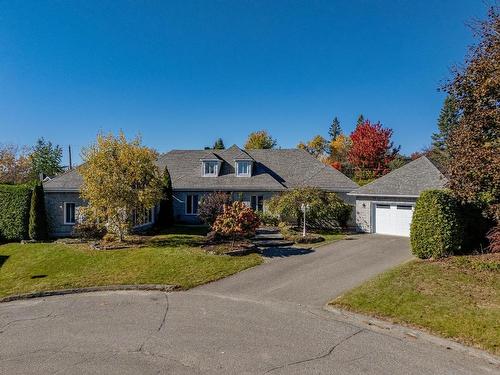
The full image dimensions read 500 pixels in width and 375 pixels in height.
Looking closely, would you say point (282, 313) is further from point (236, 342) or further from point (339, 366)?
point (339, 366)

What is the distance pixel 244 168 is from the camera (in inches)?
1131

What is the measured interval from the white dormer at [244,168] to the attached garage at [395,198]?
8.92 m

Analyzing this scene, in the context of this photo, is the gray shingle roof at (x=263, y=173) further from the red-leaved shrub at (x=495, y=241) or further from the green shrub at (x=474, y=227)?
the red-leaved shrub at (x=495, y=241)

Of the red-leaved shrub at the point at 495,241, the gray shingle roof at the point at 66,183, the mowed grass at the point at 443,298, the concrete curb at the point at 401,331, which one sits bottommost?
the concrete curb at the point at 401,331

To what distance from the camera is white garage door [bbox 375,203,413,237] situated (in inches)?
844

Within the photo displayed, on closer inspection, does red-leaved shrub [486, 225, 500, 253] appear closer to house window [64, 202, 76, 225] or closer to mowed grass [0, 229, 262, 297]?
mowed grass [0, 229, 262, 297]

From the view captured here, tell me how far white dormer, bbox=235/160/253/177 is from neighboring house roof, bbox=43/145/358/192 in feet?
1.06

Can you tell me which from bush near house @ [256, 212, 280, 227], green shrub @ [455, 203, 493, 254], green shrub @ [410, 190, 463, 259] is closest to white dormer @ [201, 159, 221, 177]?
bush near house @ [256, 212, 280, 227]

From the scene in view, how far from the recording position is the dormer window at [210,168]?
28.8 metres

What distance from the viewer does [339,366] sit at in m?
6.48

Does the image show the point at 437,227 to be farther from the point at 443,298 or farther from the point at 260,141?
the point at 260,141

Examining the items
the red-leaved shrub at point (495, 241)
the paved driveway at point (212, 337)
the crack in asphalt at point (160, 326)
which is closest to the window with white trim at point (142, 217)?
the paved driveway at point (212, 337)

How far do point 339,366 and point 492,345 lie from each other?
338 cm

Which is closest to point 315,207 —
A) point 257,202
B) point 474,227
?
point 257,202
